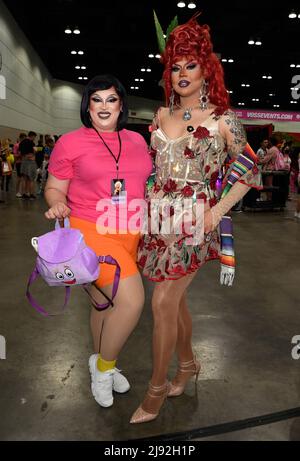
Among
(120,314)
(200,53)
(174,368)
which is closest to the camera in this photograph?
(200,53)

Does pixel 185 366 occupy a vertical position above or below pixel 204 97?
below

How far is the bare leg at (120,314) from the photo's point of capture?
1.77 metres

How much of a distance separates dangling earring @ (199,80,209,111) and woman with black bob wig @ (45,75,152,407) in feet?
1.01

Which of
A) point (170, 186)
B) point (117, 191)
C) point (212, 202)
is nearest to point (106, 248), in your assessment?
point (117, 191)

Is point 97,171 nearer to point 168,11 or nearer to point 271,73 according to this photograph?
point 168,11

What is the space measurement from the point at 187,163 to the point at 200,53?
0.44 meters

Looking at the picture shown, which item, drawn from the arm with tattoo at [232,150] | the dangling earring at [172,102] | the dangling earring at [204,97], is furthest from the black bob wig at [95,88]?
the arm with tattoo at [232,150]

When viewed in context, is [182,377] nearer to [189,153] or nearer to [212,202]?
[212,202]

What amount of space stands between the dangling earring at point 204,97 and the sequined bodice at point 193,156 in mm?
71

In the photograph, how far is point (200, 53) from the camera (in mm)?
1689

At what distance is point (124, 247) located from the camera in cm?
182

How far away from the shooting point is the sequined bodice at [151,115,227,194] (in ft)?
5.51

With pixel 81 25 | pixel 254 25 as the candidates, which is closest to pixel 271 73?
pixel 254 25
